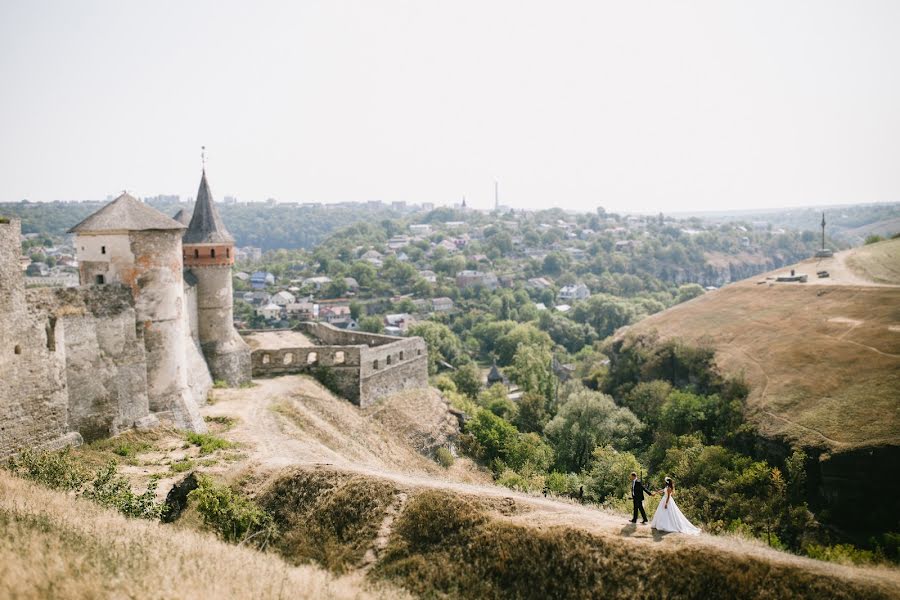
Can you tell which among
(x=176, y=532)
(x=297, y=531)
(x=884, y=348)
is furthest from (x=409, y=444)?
(x=884, y=348)

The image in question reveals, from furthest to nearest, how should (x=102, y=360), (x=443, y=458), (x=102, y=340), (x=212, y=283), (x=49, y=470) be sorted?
1. (x=443, y=458)
2. (x=212, y=283)
3. (x=102, y=340)
4. (x=102, y=360)
5. (x=49, y=470)

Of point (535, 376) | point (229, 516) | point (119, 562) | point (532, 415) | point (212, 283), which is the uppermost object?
point (212, 283)

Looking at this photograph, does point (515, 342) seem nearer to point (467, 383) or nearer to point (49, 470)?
point (467, 383)

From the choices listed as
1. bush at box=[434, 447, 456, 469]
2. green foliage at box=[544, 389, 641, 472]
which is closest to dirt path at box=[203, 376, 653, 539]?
bush at box=[434, 447, 456, 469]

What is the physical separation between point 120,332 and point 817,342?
36.5m

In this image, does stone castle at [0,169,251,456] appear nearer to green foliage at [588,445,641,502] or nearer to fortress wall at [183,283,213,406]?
fortress wall at [183,283,213,406]

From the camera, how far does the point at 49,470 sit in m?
14.7

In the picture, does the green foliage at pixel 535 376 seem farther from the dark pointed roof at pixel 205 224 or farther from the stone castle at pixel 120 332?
the dark pointed roof at pixel 205 224

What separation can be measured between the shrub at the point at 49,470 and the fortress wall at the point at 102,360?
2.19 metres

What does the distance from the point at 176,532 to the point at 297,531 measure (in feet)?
8.85

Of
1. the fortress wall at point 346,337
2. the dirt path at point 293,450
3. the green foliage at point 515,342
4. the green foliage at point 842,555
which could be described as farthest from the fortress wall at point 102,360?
the green foliage at point 515,342

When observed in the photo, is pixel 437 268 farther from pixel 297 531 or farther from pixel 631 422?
pixel 297 531

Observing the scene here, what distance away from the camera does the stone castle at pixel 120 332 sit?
15844mm

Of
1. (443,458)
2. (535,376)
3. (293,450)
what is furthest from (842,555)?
(535,376)
